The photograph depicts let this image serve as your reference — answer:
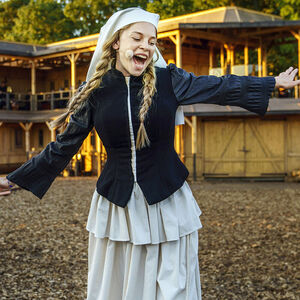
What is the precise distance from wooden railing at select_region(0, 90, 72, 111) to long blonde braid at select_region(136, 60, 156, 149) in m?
19.5

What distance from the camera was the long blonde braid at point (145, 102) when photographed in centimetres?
243

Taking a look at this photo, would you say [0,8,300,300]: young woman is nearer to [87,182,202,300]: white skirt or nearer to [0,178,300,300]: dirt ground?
[87,182,202,300]: white skirt

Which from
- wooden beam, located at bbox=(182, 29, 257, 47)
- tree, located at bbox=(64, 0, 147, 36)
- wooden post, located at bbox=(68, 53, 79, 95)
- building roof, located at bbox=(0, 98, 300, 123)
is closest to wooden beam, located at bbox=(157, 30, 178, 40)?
wooden beam, located at bbox=(182, 29, 257, 47)

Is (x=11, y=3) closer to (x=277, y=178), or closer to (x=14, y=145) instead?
(x=14, y=145)

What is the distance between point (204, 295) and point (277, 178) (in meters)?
13.5

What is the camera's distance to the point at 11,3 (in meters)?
37.0

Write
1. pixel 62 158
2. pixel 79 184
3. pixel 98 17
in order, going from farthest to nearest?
1. pixel 98 17
2. pixel 79 184
3. pixel 62 158

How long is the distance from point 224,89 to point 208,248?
4655 millimetres

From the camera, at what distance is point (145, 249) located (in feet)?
8.37

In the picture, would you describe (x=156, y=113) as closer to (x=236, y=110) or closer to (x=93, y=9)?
(x=236, y=110)

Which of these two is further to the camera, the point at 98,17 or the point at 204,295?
the point at 98,17

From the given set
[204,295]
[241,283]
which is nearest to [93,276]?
[204,295]

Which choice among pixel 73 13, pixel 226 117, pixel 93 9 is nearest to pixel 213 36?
pixel 226 117

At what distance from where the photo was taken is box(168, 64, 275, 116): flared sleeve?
2502 millimetres
